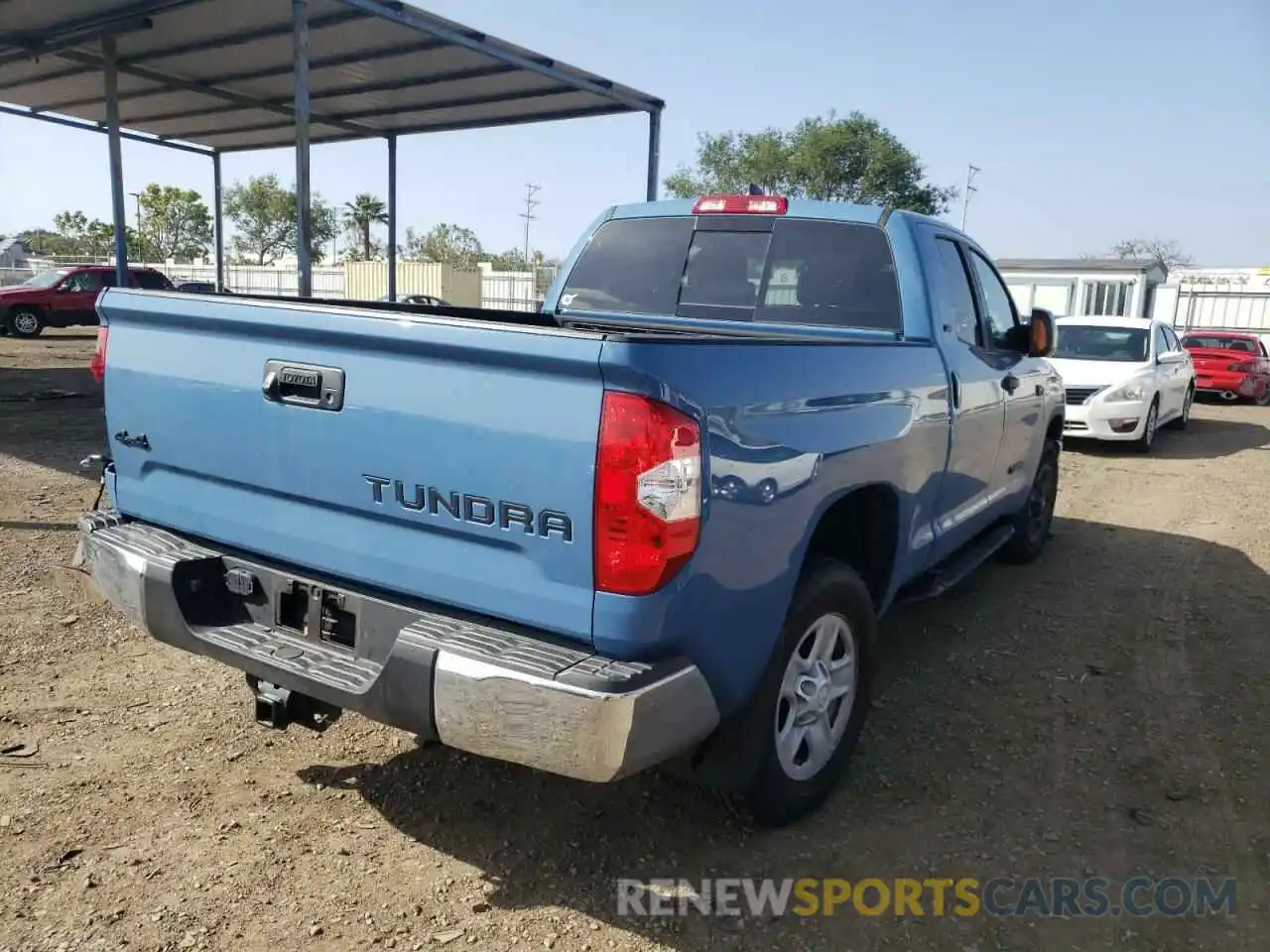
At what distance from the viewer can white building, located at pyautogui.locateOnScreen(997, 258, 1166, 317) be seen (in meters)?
29.1

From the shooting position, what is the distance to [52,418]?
10.8 meters

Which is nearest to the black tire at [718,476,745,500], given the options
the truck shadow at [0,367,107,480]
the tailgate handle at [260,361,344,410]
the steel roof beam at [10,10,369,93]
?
the tailgate handle at [260,361,344,410]

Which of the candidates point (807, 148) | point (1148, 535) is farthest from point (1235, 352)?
point (807, 148)

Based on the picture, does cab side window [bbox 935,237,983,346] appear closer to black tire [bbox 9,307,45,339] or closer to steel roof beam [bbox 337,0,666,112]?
steel roof beam [bbox 337,0,666,112]

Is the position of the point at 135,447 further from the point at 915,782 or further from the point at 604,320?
the point at 915,782

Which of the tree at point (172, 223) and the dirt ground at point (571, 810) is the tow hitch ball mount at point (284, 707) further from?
the tree at point (172, 223)

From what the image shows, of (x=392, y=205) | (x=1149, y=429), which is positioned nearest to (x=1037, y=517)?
(x=1149, y=429)

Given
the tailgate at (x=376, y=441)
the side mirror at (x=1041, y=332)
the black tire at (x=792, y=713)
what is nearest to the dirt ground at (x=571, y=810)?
the black tire at (x=792, y=713)

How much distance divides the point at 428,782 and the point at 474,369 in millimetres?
1710

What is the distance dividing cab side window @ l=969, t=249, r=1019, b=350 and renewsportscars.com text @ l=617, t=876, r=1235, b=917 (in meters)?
A: 2.71

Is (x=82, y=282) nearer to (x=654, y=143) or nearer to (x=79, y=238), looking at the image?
→ (x=654, y=143)

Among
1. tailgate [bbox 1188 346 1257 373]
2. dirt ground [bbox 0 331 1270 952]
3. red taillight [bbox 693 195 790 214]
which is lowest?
dirt ground [bbox 0 331 1270 952]

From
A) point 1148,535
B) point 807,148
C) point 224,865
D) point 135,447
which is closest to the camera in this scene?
point 224,865

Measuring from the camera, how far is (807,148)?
1671 inches
